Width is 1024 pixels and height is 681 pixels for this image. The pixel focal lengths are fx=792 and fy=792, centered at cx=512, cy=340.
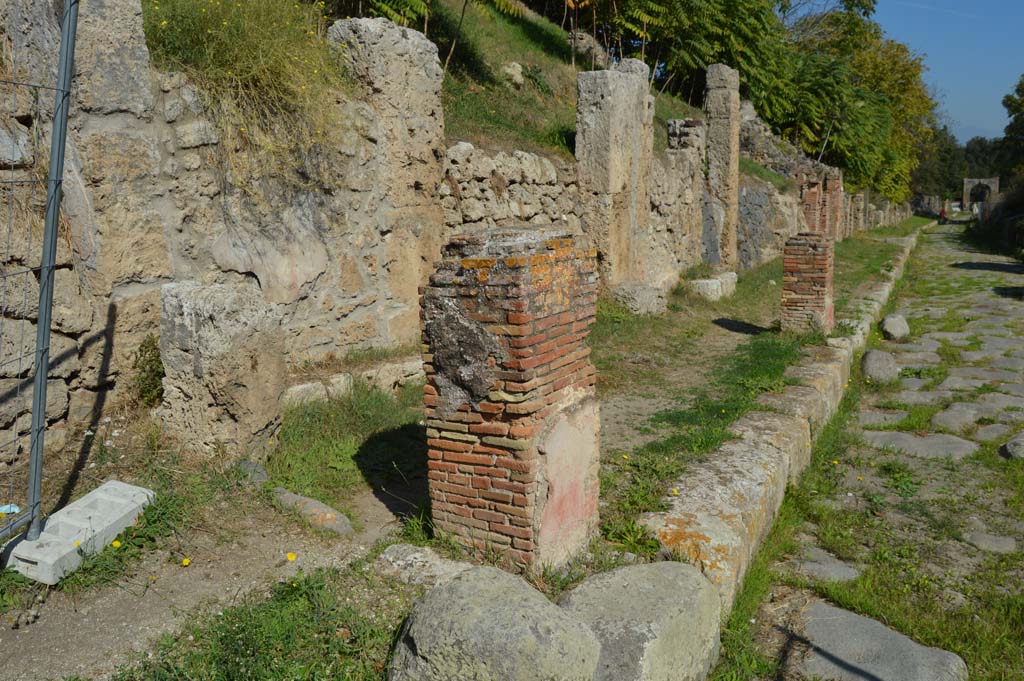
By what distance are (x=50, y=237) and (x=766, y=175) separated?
18.3 metres

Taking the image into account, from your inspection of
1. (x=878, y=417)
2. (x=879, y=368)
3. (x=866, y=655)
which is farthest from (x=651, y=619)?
(x=879, y=368)

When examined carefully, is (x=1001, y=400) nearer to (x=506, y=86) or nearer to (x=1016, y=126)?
(x=506, y=86)

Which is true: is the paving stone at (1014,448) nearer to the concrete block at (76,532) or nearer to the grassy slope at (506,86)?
the grassy slope at (506,86)

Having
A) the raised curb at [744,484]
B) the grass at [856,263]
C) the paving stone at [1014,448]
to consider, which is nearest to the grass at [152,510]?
the raised curb at [744,484]

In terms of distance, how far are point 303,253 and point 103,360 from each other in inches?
68.4

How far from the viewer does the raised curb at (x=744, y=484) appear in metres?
4.13

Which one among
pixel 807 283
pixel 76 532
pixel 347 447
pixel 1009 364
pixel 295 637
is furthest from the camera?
pixel 1009 364

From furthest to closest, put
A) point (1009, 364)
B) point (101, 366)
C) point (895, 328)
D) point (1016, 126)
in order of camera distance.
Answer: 1. point (1016, 126)
2. point (895, 328)
3. point (1009, 364)
4. point (101, 366)

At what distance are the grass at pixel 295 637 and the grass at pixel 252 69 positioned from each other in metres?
3.49

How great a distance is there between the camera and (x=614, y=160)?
411 inches

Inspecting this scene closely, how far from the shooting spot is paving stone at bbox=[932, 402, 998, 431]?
7.46 metres

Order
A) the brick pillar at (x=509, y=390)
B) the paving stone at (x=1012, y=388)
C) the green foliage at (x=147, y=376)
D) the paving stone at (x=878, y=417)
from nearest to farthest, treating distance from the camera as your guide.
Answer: the brick pillar at (x=509, y=390)
the green foliage at (x=147, y=376)
the paving stone at (x=878, y=417)
the paving stone at (x=1012, y=388)

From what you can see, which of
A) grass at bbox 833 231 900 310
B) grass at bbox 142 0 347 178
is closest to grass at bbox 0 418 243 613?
grass at bbox 142 0 347 178

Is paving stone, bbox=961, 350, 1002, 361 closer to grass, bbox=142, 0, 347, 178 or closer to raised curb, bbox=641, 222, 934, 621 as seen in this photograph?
raised curb, bbox=641, 222, 934, 621
